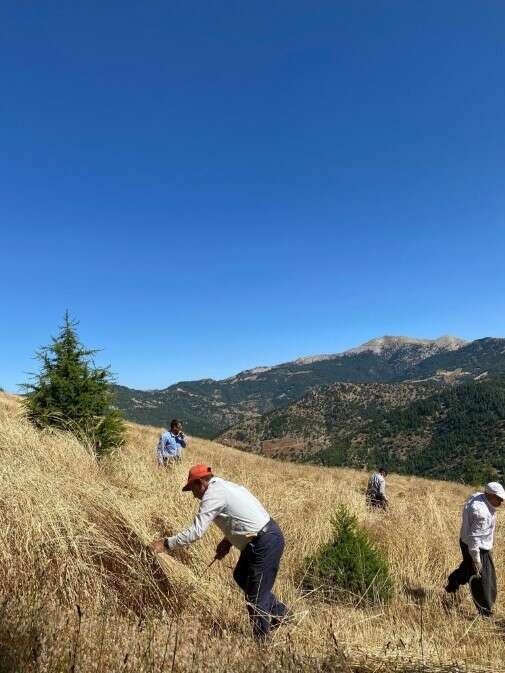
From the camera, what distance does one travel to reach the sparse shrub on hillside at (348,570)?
5.52m

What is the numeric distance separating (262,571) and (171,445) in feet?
23.0

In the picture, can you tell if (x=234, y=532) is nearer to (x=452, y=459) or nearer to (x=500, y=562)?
Result: (x=500, y=562)

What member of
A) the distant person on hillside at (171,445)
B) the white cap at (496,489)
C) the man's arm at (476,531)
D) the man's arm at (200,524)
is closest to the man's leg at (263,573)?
the man's arm at (200,524)

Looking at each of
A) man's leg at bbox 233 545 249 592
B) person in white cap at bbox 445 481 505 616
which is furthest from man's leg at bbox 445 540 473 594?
man's leg at bbox 233 545 249 592

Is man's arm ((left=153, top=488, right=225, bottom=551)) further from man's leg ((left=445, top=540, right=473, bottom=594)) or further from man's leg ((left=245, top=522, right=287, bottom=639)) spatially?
man's leg ((left=445, top=540, right=473, bottom=594))

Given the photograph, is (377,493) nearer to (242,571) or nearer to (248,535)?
(242,571)

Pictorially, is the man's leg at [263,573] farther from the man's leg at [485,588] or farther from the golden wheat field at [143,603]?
the man's leg at [485,588]

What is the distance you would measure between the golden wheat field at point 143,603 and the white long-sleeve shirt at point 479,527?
736mm

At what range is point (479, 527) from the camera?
18.4 feet

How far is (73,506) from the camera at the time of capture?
159 inches

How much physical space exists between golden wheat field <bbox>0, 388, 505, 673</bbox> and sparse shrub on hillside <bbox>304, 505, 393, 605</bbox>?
0.88 feet

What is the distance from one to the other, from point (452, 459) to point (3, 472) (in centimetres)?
16917

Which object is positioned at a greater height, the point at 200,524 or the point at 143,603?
the point at 200,524

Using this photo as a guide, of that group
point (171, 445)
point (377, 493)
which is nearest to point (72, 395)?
point (171, 445)
